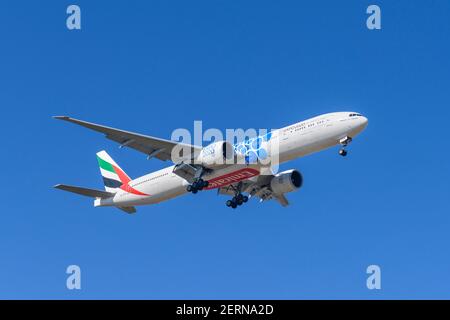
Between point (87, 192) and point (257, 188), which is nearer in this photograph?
point (87, 192)

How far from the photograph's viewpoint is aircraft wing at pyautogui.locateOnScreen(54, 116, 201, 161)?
5506cm

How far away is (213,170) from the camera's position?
57250mm

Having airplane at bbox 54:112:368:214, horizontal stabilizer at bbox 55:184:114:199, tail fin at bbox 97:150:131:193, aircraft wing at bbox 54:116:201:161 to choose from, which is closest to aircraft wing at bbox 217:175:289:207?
airplane at bbox 54:112:368:214

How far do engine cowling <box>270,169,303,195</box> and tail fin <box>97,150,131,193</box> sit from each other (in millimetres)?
10691

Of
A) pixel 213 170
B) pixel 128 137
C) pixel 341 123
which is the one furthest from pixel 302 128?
pixel 128 137

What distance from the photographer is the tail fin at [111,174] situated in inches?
2566

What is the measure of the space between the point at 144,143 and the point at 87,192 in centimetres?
822

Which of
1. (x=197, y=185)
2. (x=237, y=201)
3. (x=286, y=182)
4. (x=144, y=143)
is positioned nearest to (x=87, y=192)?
(x=144, y=143)

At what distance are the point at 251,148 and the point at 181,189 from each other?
251 inches

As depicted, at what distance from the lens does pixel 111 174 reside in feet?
219

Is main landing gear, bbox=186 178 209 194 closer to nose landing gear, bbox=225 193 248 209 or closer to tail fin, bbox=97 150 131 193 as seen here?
nose landing gear, bbox=225 193 248 209

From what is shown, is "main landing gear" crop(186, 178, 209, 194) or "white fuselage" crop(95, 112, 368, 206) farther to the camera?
"main landing gear" crop(186, 178, 209, 194)

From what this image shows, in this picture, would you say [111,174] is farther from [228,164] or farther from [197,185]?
[228,164]

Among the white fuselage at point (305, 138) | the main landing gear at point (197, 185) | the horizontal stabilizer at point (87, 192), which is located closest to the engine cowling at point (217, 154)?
the white fuselage at point (305, 138)
